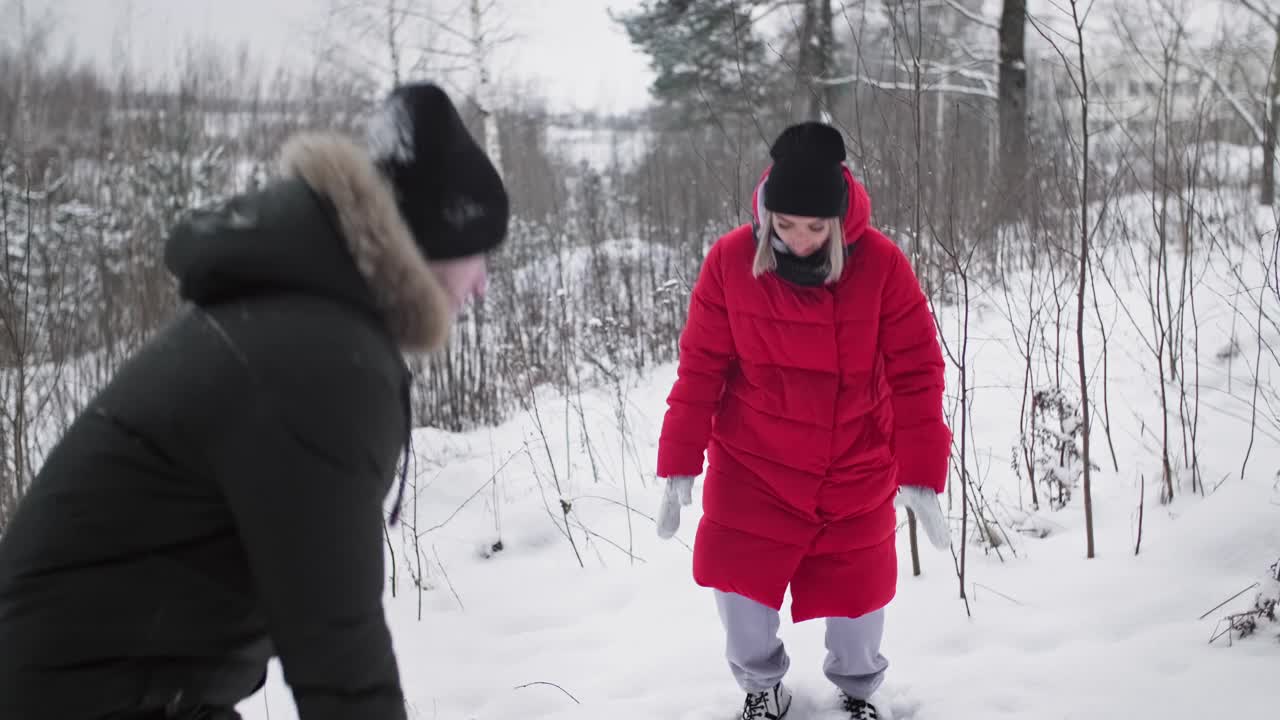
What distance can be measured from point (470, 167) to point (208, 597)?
59cm

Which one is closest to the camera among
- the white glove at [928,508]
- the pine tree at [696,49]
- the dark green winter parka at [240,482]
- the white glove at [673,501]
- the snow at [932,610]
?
the dark green winter parka at [240,482]

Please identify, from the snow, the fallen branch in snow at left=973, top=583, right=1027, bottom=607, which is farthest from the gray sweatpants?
the fallen branch in snow at left=973, top=583, right=1027, bottom=607

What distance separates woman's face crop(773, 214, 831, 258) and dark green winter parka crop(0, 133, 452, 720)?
1.15m

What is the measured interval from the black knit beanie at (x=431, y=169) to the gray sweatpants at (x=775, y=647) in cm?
135

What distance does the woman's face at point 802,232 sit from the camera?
1.90 m

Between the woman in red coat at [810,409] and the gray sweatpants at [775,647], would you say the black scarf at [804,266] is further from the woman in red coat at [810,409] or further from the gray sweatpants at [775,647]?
the gray sweatpants at [775,647]

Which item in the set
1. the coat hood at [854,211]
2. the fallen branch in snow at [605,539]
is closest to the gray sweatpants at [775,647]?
the coat hood at [854,211]

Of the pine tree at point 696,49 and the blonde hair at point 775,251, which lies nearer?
the blonde hair at point 775,251

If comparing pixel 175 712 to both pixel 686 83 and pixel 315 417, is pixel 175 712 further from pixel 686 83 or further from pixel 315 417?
pixel 686 83

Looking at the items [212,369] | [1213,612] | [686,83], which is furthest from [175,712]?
[686,83]

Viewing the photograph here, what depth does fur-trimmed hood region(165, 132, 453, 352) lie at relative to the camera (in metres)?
0.88

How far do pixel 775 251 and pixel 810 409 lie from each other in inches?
15.2

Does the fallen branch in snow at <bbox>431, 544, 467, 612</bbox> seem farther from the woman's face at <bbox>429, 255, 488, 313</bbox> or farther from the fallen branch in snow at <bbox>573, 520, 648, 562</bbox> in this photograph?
the woman's face at <bbox>429, 255, 488, 313</bbox>

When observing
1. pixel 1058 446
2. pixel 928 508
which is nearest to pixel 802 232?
pixel 928 508
